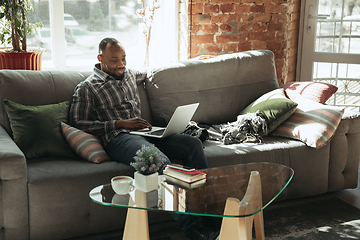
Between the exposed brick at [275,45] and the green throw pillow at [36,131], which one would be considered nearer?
the green throw pillow at [36,131]

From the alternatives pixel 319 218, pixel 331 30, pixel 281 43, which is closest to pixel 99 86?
pixel 319 218

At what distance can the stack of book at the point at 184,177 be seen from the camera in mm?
1748

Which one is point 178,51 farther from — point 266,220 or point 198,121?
point 266,220

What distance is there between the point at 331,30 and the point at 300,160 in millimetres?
2100

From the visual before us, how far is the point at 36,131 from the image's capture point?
7.35 ft

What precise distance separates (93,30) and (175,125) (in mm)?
1909

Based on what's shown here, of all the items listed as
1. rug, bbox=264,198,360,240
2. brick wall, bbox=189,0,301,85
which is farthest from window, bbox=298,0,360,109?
rug, bbox=264,198,360,240

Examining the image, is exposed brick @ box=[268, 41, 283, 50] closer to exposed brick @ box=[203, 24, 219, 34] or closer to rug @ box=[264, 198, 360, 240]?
exposed brick @ box=[203, 24, 219, 34]

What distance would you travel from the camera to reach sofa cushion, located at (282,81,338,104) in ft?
9.43

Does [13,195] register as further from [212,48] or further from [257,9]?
[257,9]

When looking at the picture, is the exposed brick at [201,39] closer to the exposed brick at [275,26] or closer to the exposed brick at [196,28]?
the exposed brick at [196,28]

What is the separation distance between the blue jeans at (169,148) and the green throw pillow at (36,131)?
284 millimetres

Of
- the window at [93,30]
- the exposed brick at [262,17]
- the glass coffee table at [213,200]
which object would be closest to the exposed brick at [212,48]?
the window at [93,30]

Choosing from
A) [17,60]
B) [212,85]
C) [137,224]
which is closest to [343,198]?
[212,85]
